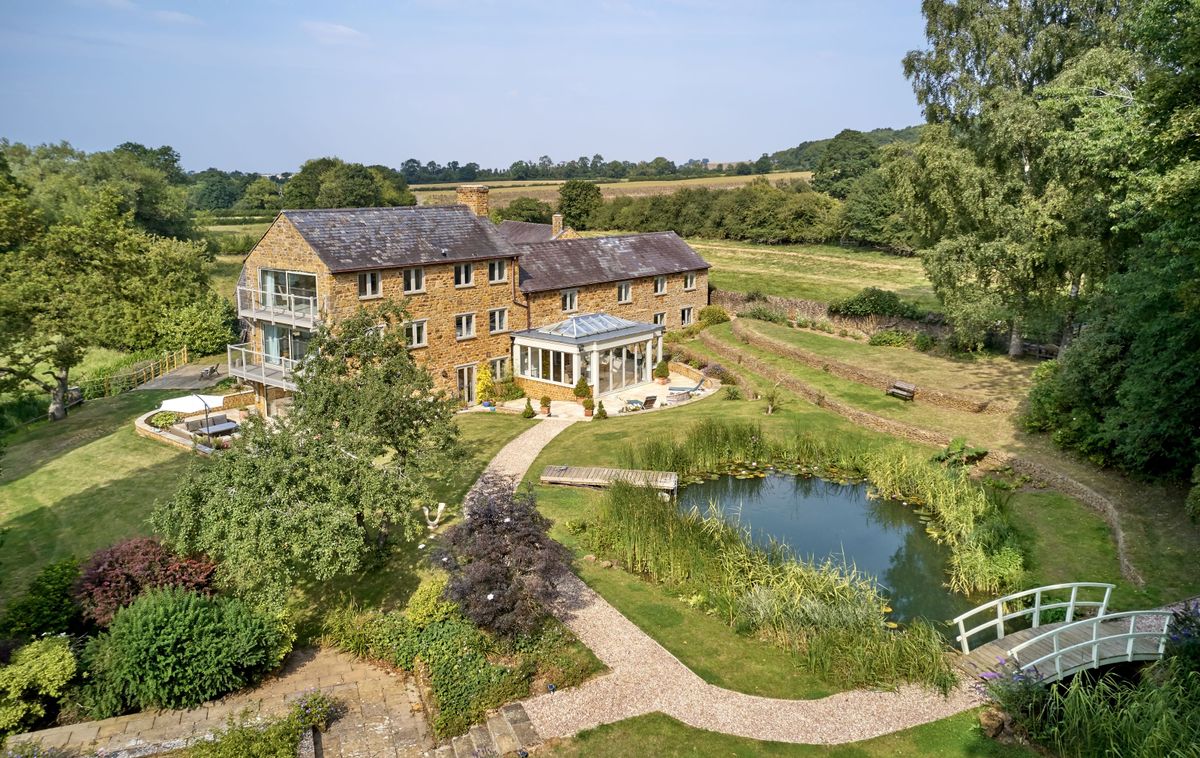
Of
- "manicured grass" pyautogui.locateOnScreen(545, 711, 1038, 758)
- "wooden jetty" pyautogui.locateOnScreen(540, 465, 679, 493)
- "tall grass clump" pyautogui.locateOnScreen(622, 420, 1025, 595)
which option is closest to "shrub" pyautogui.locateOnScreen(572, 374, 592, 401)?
"tall grass clump" pyautogui.locateOnScreen(622, 420, 1025, 595)

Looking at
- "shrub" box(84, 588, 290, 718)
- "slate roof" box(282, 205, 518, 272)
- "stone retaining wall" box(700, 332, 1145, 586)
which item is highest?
"slate roof" box(282, 205, 518, 272)

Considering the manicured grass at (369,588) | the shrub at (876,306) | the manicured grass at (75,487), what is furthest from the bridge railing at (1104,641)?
the shrub at (876,306)

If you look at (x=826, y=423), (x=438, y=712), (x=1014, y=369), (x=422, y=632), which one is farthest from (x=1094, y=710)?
(x=1014, y=369)

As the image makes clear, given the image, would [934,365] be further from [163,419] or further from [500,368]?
[163,419]

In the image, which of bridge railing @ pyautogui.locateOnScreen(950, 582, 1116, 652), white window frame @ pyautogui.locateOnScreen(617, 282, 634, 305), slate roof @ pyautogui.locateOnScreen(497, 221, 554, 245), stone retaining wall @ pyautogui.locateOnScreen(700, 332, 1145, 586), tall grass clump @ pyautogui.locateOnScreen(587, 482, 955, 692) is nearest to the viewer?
bridge railing @ pyautogui.locateOnScreen(950, 582, 1116, 652)

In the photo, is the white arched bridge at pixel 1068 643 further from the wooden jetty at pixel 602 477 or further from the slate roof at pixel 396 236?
the slate roof at pixel 396 236

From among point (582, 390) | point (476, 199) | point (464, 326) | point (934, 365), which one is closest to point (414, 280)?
point (464, 326)

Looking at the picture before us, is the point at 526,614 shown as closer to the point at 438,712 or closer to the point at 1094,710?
the point at 438,712

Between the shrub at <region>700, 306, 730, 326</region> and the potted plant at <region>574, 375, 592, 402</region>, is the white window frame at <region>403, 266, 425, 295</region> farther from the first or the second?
the shrub at <region>700, 306, 730, 326</region>

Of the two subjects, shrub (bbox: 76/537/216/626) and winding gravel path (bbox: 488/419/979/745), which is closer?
winding gravel path (bbox: 488/419/979/745)
